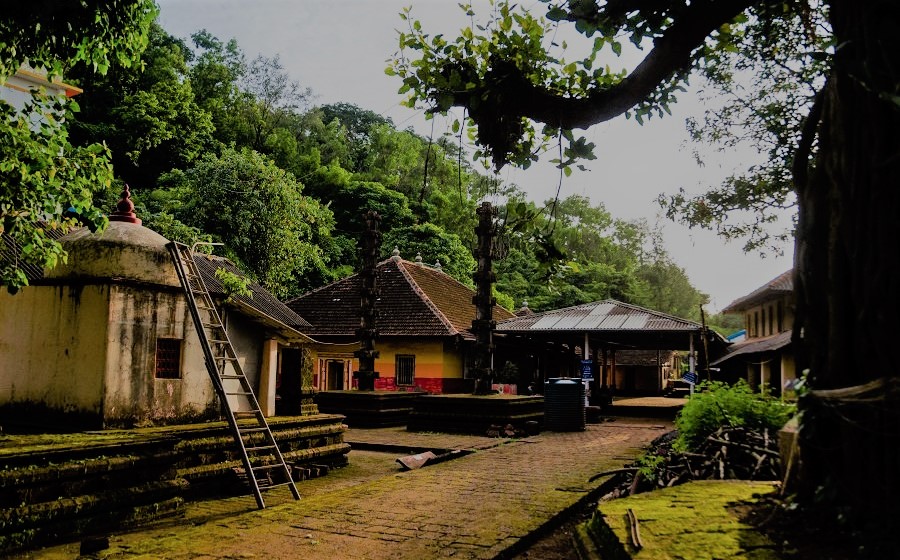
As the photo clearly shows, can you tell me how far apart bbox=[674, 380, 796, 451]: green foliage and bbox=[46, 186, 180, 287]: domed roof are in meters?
6.90

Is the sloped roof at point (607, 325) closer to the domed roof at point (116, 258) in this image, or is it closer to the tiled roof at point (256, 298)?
the tiled roof at point (256, 298)

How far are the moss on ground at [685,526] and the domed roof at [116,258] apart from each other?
666 centimetres

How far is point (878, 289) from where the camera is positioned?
3141 mm

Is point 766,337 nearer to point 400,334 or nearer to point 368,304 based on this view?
point 400,334

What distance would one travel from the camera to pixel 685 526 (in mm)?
3707

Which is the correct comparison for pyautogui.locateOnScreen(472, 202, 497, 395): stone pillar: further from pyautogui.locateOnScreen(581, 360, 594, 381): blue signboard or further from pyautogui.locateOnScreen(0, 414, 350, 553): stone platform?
pyautogui.locateOnScreen(0, 414, 350, 553): stone platform

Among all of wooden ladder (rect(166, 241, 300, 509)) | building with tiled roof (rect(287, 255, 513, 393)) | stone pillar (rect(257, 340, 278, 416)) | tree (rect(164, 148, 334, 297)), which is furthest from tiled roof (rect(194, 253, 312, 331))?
wooden ladder (rect(166, 241, 300, 509))

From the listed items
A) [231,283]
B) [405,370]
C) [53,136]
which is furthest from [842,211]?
[405,370]

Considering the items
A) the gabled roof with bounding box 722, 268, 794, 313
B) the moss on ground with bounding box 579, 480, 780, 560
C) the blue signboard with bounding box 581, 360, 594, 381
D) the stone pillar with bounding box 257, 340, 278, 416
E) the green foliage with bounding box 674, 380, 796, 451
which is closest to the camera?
the moss on ground with bounding box 579, 480, 780, 560

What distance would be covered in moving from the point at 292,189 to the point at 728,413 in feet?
66.4

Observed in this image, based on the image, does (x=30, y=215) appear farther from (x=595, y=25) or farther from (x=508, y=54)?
(x=595, y=25)

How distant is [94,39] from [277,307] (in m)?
14.2

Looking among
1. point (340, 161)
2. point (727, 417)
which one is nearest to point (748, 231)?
point (727, 417)

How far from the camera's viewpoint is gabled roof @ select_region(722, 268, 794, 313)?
22922 millimetres
